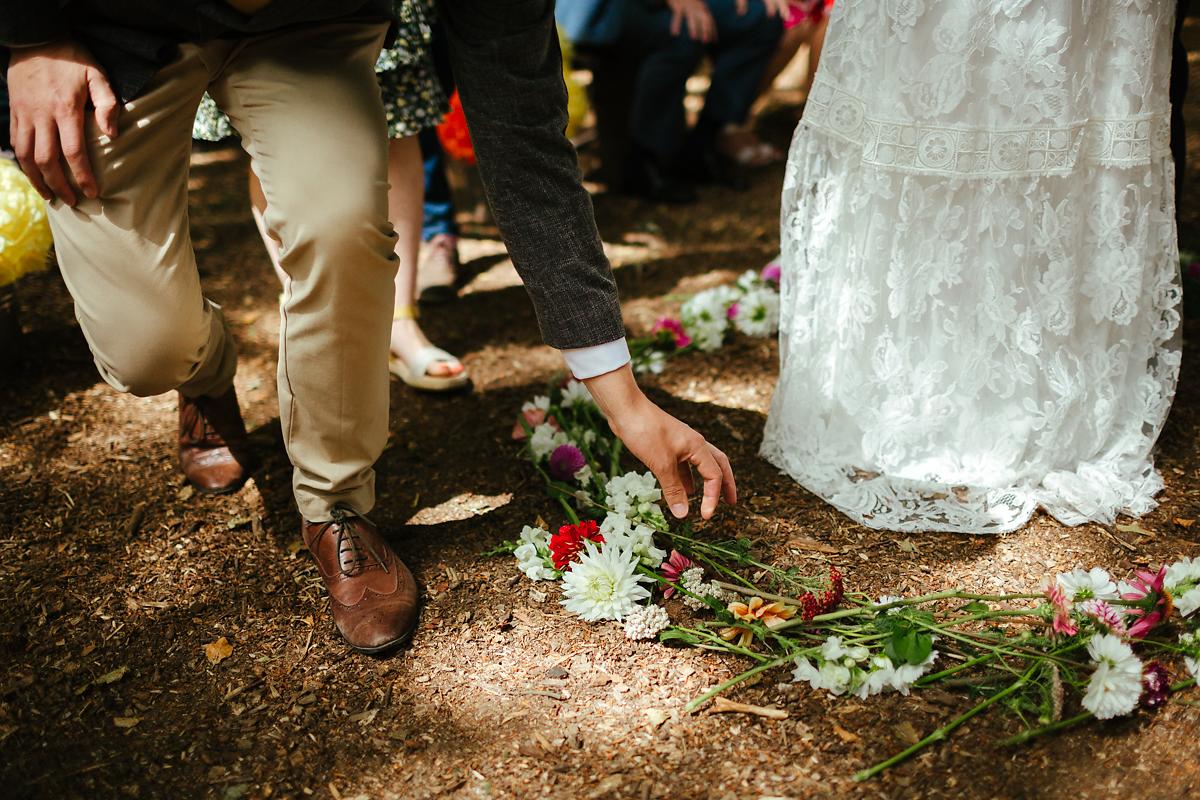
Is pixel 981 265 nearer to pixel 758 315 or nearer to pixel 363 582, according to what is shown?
pixel 758 315

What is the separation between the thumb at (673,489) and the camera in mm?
1497

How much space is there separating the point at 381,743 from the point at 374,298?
71 centimetres

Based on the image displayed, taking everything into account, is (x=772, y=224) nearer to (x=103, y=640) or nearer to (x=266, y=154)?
(x=266, y=154)

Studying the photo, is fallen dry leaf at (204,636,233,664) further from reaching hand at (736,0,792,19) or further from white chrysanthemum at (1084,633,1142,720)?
reaching hand at (736,0,792,19)

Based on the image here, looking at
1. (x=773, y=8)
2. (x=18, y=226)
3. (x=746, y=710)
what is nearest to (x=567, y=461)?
(x=746, y=710)

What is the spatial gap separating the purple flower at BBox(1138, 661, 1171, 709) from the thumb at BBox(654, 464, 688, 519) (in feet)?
2.33

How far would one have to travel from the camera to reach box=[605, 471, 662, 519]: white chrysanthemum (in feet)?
6.01

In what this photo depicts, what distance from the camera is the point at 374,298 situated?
1566mm

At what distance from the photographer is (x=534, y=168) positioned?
4.98 feet

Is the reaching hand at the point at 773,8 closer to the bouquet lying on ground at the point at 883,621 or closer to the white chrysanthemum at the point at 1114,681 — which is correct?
the bouquet lying on ground at the point at 883,621

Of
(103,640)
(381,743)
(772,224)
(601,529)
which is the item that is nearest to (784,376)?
(601,529)

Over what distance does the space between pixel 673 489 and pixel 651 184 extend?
2.87m

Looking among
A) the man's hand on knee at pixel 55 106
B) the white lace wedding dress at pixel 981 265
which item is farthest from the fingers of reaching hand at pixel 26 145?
the white lace wedding dress at pixel 981 265

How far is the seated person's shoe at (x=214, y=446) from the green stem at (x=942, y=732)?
4.79ft
